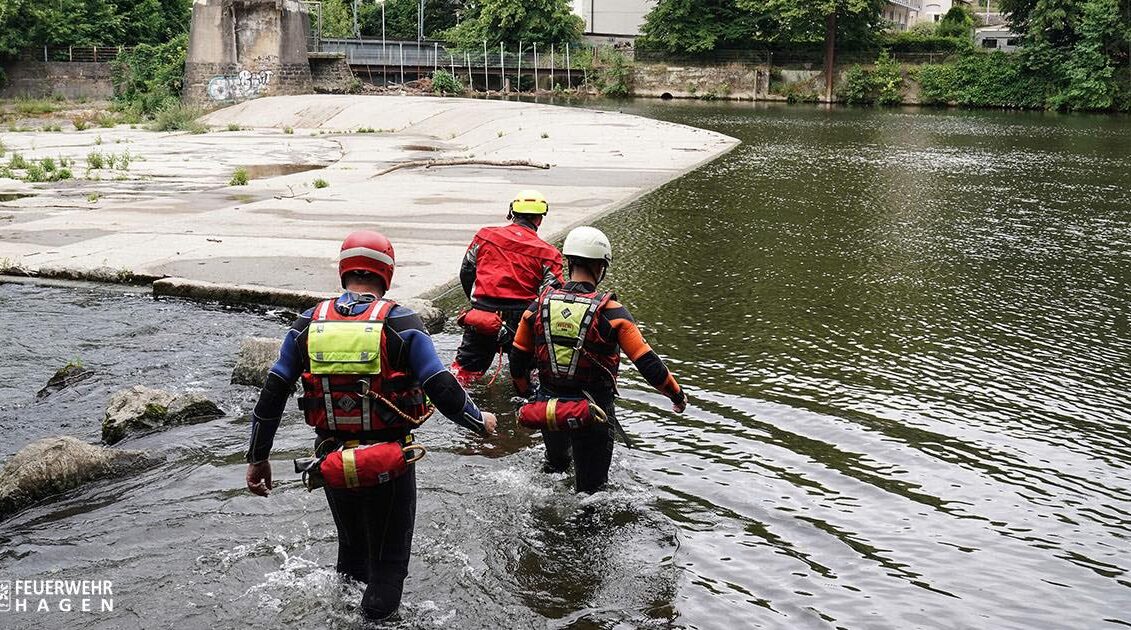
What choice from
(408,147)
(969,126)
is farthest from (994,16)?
(408,147)

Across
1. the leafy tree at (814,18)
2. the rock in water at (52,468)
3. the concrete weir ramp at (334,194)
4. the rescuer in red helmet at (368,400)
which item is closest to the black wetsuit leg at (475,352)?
the rock in water at (52,468)

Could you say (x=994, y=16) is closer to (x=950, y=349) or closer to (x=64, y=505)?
(x=950, y=349)

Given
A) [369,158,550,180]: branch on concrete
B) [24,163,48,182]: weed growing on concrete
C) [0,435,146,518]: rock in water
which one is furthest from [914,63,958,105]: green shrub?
[0,435,146,518]: rock in water

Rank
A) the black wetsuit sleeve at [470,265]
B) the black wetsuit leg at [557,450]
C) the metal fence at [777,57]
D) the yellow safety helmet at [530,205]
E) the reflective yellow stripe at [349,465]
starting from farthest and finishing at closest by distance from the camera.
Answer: the metal fence at [777,57] → the black wetsuit sleeve at [470,265] → the yellow safety helmet at [530,205] → the black wetsuit leg at [557,450] → the reflective yellow stripe at [349,465]

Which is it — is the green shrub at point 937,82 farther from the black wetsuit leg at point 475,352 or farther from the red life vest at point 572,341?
the red life vest at point 572,341

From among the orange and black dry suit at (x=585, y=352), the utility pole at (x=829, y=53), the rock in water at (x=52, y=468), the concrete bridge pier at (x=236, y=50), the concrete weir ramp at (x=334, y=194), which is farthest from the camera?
the utility pole at (x=829, y=53)

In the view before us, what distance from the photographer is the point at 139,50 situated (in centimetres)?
6231

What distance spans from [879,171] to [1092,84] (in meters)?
35.6

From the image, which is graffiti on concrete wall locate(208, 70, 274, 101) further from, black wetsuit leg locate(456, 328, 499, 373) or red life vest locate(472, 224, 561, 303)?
red life vest locate(472, 224, 561, 303)

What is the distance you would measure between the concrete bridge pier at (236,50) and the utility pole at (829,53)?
32.6 meters

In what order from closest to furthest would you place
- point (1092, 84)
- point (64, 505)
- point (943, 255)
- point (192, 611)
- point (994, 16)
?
point (192, 611)
point (64, 505)
point (943, 255)
point (1092, 84)
point (994, 16)

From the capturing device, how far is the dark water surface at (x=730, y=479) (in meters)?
5.51

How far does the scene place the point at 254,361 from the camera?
9008 mm

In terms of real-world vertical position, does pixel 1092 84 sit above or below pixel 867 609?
above
